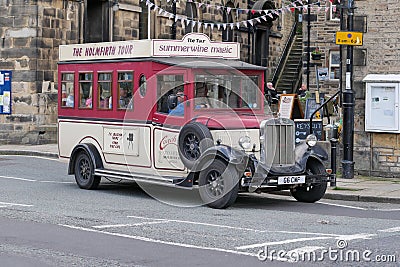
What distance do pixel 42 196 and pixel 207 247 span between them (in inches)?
238

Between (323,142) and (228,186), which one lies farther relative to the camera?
(323,142)

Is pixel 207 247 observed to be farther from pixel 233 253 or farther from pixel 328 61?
pixel 328 61

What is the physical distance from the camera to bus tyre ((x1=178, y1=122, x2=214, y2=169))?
1380 cm

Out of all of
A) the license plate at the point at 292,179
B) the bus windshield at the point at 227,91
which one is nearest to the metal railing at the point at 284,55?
the bus windshield at the point at 227,91

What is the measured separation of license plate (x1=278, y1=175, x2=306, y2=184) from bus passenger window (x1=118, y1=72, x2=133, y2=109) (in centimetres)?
332

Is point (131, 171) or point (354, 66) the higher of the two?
point (354, 66)

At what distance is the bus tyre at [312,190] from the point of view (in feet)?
48.1

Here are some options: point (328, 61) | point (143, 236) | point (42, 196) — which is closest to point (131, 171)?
point (42, 196)

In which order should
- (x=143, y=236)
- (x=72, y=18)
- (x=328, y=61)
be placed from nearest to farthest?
(x=143, y=236)
(x=72, y=18)
(x=328, y=61)

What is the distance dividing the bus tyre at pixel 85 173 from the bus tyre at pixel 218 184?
3.14 m

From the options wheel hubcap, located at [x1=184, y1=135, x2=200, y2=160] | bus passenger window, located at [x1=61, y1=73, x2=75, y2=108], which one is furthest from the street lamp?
wheel hubcap, located at [x1=184, y1=135, x2=200, y2=160]

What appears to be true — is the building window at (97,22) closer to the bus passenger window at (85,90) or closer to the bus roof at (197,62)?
the bus passenger window at (85,90)

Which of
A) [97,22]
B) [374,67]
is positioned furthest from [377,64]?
[97,22]

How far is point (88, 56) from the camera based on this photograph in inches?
648
